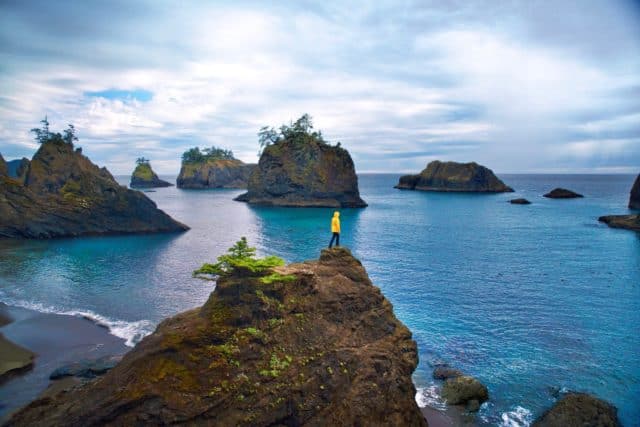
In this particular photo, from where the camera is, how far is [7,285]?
3547 centimetres

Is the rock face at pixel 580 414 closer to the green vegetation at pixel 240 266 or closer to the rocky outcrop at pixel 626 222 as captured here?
the green vegetation at pixel 240 266

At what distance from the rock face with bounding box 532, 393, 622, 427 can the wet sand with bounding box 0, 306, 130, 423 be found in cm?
2111

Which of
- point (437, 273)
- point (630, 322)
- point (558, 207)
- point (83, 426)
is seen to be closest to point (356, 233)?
point (437, 273)

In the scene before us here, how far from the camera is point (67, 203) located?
59.1m

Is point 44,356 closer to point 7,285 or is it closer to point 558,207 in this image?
point 7,285

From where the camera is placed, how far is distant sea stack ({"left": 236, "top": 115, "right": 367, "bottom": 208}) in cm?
10331

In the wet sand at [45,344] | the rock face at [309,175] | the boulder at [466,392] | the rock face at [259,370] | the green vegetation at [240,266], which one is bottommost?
the boulder at [466,392]

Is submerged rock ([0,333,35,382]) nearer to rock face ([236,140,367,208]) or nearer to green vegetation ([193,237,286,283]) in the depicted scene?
green vegetation ([193,237,286,283])

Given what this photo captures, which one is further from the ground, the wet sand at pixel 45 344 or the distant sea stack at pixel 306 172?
the distant sea stack at pixel 306 172

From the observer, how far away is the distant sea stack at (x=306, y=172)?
4067 inches

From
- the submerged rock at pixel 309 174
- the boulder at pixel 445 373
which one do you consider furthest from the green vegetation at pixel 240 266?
the submerged rock at pixel 309 174

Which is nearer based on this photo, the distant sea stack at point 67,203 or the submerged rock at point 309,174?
the distant sea stack at point 67,203

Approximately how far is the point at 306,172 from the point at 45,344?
274 feet

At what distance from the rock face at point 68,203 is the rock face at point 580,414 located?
58.3m
